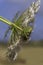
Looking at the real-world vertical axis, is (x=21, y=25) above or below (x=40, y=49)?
below

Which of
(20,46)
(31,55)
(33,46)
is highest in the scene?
(33,46)

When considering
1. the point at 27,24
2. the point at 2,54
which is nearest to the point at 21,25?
the point at 27,24

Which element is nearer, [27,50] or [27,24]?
[27,24]

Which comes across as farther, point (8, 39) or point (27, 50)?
point (27, 50)

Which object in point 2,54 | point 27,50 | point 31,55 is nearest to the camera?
point 2,54

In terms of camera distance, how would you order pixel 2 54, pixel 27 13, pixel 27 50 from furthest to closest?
pixel 27 50 < pixel 2 54 < pixel 27 13

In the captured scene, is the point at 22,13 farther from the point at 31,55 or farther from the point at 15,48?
the point at 31,55

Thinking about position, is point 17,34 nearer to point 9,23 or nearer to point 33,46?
point 9,23

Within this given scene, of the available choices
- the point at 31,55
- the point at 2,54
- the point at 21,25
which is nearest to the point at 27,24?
the point at 21,25

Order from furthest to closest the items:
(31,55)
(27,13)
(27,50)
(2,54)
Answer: (27,50) < (31,55) < (2,54) < (27,13)
